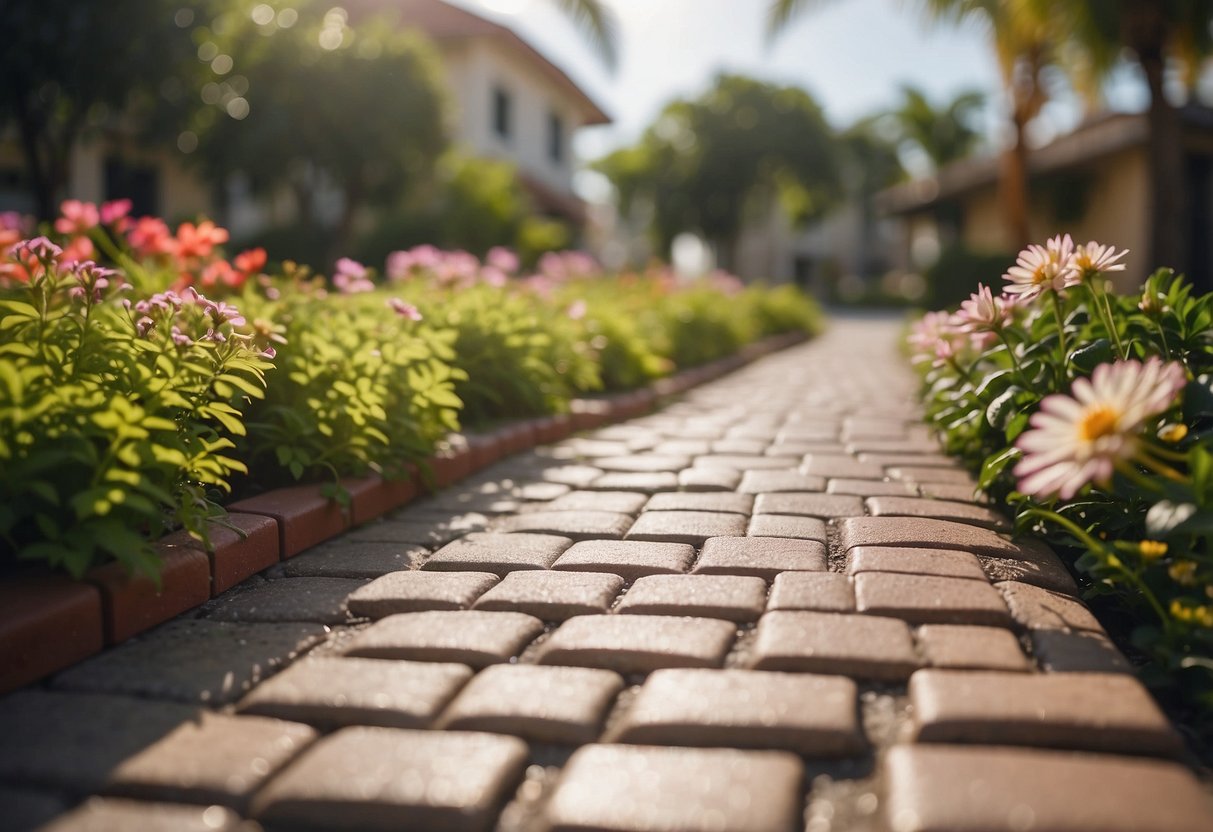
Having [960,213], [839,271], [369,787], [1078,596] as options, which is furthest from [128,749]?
[839,271]

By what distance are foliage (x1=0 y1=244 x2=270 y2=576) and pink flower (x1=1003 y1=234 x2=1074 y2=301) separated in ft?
6.23

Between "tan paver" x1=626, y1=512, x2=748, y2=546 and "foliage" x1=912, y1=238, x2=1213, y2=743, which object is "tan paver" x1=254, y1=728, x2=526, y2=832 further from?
"tan paver" x1=626, y1=512, x2=748, y2=546

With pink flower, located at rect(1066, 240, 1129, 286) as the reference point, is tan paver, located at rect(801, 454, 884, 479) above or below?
below

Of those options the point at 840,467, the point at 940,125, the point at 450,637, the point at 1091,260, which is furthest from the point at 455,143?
the point at 940,125

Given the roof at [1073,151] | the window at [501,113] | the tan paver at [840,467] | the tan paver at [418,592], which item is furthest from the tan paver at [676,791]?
the window at [501,113]

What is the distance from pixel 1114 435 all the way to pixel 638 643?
0.92 meters

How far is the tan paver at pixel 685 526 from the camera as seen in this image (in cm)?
289

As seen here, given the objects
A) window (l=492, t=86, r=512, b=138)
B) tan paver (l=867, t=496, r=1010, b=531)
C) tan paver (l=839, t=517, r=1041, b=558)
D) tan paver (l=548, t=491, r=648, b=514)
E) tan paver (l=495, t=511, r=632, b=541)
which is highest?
window (l=492, t=86, r=512, b=138)

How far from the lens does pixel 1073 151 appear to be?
53.5ft

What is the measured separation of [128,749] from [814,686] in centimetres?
111

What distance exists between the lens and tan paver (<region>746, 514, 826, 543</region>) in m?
2.88

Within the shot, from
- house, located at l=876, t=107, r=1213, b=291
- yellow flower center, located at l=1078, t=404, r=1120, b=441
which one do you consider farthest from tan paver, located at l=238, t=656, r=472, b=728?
house, located at l=876, t=107, r=1213, b=291

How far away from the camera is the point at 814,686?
1785 mm

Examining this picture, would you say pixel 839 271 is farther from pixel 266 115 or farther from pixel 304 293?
pixel 304 293
